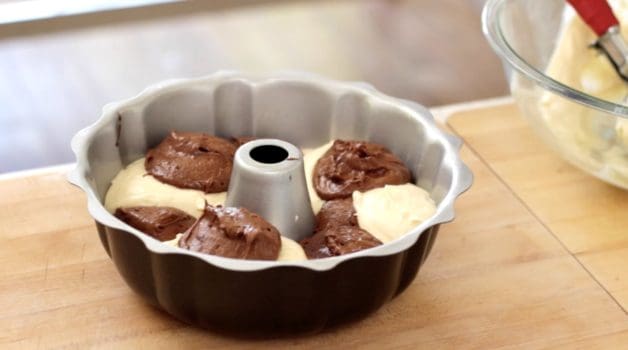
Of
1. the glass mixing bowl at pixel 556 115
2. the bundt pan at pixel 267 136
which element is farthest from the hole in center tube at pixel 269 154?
the glass mixing bowl at pixel 556 115

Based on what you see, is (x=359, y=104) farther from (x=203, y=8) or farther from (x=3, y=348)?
(x=203, y=8)

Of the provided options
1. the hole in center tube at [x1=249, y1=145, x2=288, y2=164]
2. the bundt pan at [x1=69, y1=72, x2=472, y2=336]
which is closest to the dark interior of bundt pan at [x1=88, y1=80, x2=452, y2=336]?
the bundt pan at [x1=69, y1=72, x2=472, y2=336]

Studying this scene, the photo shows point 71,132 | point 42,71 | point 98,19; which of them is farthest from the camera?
point 98,19

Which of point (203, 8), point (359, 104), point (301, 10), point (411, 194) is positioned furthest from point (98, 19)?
point (411, 194)

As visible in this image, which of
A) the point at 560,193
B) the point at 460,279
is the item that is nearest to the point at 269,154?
the point at 460,279

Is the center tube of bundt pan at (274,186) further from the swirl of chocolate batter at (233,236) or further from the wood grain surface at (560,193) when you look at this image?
the wood grain surface at (560,193)

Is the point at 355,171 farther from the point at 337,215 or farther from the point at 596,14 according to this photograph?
the point at 596,14

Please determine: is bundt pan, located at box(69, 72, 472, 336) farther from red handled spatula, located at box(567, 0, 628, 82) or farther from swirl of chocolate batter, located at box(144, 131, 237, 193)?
red handled spatula, located at box(567, 0, 628, 82)
